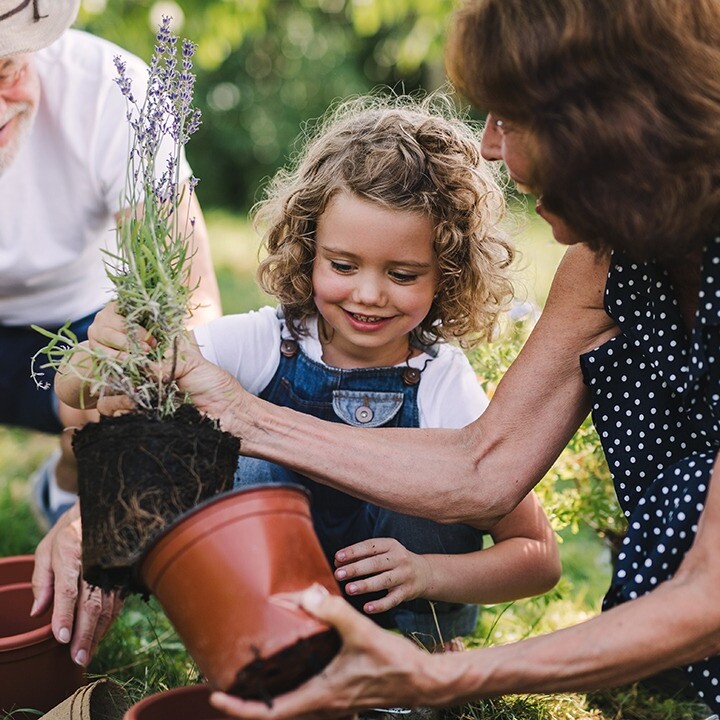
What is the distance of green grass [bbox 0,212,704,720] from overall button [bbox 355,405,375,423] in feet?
1.35

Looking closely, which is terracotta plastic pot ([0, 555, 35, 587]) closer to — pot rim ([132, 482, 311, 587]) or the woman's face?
pot rim ([132, 482, 311, 587])

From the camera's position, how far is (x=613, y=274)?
208cm

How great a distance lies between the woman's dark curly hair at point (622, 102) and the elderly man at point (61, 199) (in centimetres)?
126

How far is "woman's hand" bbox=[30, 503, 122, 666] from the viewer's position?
216 cm

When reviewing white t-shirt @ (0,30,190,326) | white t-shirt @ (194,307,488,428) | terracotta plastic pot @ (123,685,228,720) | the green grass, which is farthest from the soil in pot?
white t-shirt @ (0,30,190,326)

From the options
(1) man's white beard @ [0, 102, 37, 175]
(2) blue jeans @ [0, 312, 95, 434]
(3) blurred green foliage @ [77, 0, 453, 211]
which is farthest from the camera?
(3) blurred green foliage @ [77, 0, 453, 211]

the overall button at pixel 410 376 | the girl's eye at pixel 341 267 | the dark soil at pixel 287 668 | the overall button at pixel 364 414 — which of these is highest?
the girl's eye at pixel 341 267

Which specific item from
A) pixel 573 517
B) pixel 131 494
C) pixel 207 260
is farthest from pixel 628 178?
pixel 207 260

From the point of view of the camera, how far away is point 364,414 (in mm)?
2543

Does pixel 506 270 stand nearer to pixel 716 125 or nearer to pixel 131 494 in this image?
pixel 716 125

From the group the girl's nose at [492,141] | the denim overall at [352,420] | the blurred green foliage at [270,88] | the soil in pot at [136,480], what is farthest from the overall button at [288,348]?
the blurred green foliage at [270,88]

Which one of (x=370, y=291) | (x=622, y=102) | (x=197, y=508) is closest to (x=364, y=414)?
(x=370, y=291)

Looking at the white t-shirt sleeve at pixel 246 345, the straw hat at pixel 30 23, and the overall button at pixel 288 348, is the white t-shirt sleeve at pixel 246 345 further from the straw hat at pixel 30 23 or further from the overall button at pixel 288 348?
the straw hat at pixel 30 23

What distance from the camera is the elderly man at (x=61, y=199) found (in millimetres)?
2893
